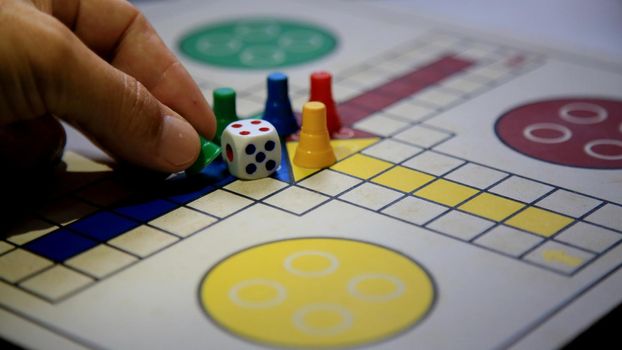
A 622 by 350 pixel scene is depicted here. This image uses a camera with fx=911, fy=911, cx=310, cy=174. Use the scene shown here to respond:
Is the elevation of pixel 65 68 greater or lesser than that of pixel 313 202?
greater

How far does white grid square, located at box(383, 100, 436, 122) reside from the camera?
1.31 meters

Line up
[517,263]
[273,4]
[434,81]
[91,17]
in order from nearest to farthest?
[517,263] < [91,17] < [434,81] < [273,4]

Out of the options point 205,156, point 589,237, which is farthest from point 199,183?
point 589,237

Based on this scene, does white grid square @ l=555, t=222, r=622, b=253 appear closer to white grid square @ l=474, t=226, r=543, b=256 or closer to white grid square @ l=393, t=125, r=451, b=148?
white grid square @ l=474, t=226, r=543, b=256

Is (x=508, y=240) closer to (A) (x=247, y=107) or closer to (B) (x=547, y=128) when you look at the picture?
(B) (x=547, y=128)

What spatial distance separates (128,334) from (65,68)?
0.96 ft

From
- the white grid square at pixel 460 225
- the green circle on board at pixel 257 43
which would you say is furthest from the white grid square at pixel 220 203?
the green circle on board at pixel 257 43

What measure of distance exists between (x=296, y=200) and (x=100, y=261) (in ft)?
0.79

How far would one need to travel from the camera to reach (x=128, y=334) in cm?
82

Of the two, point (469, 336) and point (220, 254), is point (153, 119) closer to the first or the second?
point (220, 254)

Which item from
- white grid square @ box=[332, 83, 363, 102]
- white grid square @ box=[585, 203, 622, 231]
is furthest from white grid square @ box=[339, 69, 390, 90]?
white grid square @ box=[585, 203, 622, 231]

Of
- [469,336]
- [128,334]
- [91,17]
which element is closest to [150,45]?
[91,17]

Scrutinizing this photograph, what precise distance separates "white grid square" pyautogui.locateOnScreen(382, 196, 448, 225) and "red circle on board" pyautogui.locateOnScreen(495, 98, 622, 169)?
0.21m

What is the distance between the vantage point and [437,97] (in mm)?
1378
